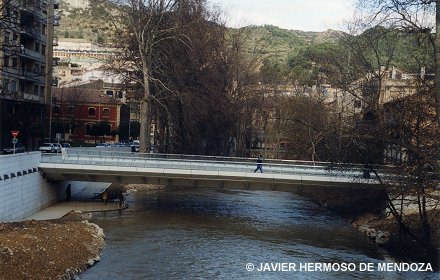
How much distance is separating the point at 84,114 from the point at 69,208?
1955 inches

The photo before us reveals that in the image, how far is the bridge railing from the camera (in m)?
32.8

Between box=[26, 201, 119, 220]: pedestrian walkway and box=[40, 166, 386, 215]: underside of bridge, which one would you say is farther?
box=[40, 166, 386, 215]: underside of bridge

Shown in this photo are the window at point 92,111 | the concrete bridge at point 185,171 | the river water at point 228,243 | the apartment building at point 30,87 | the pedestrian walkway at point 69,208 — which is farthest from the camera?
the window at point 92,111

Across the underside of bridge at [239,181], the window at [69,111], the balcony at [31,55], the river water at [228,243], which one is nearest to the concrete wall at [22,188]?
the underside of bridge at [239,181]

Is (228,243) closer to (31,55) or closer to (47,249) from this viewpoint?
(47,249)

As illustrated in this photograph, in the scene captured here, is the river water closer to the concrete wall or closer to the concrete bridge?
the concrete bridge

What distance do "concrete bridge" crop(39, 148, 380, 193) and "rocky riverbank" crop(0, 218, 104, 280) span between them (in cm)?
721

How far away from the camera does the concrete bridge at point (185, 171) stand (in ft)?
107

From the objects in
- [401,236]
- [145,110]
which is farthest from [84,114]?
[401,236]

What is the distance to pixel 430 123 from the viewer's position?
77.5 feet

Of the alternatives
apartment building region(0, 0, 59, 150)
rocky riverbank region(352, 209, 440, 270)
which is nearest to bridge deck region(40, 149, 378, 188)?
rocky riverbank region(352, 209, 440, 270)

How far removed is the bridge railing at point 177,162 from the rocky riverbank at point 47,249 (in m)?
7.44

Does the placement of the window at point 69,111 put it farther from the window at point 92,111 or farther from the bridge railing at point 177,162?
the bridge railing at point 177,162

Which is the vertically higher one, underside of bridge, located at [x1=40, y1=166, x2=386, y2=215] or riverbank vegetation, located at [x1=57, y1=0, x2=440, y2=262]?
riverbank vegetation, located at [x1=57, y1=0, x2=440, y2=262]
